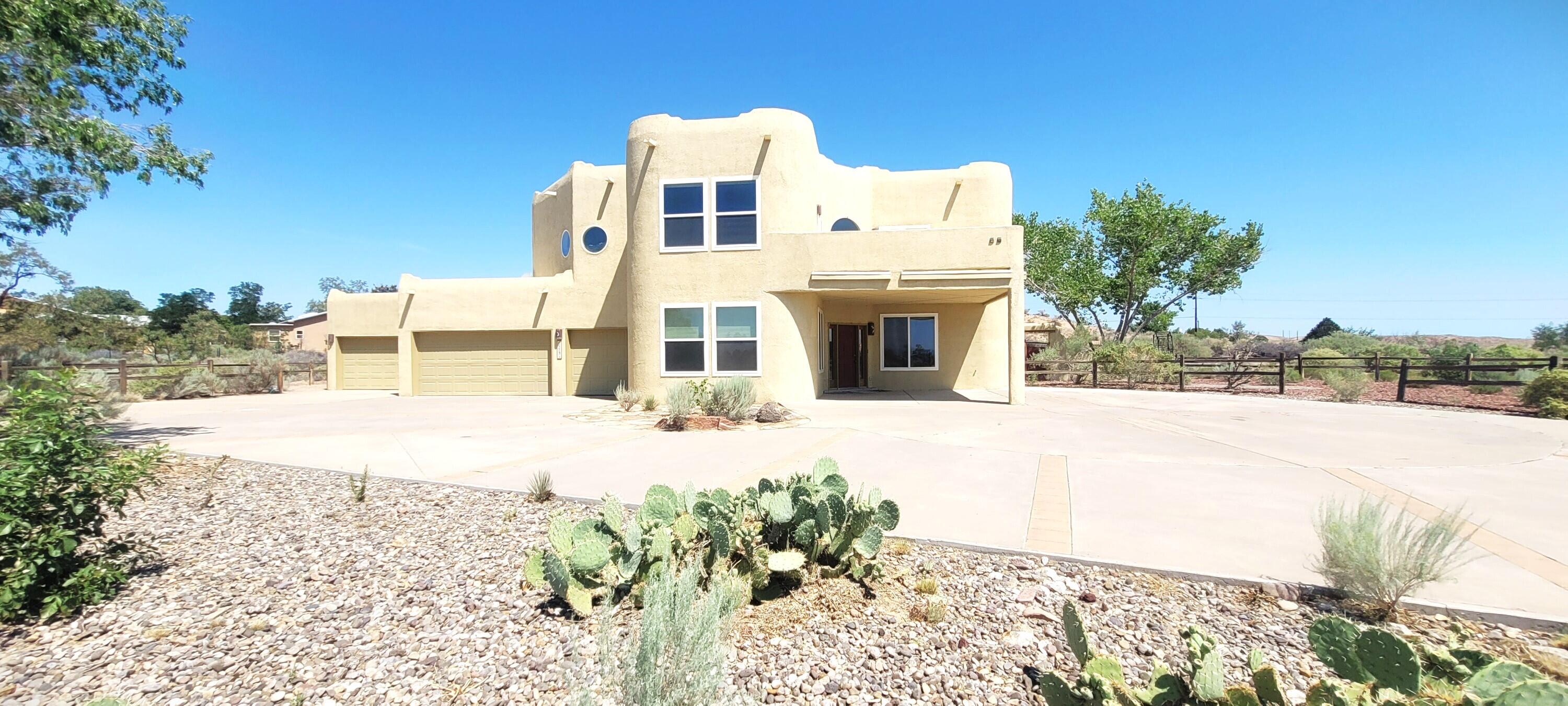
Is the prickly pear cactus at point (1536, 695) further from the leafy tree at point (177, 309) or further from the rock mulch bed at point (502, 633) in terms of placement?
the leafy tree at point (177, 309)

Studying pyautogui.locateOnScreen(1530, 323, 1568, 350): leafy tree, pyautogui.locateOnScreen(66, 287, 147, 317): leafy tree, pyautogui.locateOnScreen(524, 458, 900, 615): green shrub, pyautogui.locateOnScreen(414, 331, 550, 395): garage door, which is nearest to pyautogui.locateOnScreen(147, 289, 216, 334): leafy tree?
pyautogui.locateOnScreen(66, 287, 147, 317): leafy tree

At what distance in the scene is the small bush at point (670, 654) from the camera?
2.20 metres

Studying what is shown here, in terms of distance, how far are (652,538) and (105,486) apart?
9.76 ft

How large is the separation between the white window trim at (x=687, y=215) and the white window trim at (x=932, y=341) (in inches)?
240

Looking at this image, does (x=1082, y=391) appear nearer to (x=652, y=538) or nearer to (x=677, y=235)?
(x=677, y=235)

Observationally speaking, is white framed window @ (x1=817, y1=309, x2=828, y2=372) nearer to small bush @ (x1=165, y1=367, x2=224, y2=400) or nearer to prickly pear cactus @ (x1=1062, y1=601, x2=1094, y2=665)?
prickly pear cactus @ (x1=1062, y1=601, x2=1094, y2=665)

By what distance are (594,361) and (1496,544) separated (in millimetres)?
16880

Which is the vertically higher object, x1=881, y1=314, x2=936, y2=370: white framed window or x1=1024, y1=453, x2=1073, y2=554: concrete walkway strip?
x1=881, y1=314, x2=936, y2=370: white framed window

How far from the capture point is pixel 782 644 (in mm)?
3170

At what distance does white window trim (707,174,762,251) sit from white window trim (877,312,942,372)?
5375 millimetres

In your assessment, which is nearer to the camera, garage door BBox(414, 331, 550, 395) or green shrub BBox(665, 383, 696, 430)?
green shrub BBox(665, 383, 696, 430)

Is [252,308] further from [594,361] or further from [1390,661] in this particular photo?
[1390,661]

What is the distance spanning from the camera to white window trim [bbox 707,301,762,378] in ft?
46.8

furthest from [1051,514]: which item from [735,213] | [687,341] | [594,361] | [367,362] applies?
[367,362]
